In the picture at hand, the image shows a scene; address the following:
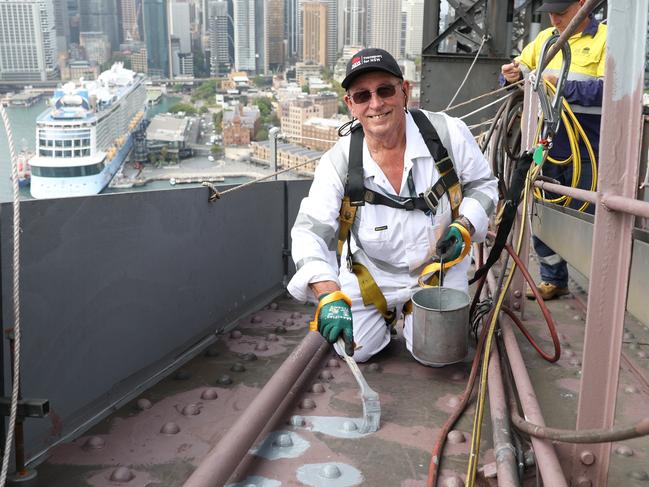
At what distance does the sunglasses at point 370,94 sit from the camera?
11.2 feet

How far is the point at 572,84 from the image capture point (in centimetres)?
439

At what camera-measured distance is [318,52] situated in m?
93.4

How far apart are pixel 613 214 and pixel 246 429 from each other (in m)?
1.48

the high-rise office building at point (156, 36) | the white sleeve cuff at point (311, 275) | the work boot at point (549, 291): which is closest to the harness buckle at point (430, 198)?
the white sleeve cuff at point (311, 275)

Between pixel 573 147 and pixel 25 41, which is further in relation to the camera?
pixel 25 41

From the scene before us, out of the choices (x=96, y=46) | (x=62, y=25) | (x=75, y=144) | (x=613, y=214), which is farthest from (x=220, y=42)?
(x=613, y=214)

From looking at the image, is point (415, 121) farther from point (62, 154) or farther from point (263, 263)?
point (62, 154)

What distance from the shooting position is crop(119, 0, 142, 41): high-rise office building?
317ft

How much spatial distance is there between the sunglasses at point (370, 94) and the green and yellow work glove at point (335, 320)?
3.58ft

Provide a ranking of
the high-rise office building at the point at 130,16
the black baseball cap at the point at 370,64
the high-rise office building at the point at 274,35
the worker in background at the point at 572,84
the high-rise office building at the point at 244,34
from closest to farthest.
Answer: the black baseball cap at the point at 370,64 < the worker in background at the point at 572,84 < the high-rise office building at the point at 244,34 < the high-rise office building at the point at 130,16 < the high-rise office building at the point at 274,35

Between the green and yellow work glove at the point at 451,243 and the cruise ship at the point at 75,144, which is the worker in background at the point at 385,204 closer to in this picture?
the green and yellow work glove at the point at 451,243

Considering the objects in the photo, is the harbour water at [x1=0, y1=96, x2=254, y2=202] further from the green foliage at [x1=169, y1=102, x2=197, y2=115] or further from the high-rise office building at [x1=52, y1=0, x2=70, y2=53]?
the high-rise office building at [x1=52, y1=0, x2=70, y2=53]

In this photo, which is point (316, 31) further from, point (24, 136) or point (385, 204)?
point (385, 204)

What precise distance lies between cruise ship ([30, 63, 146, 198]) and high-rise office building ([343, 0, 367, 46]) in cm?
4036
